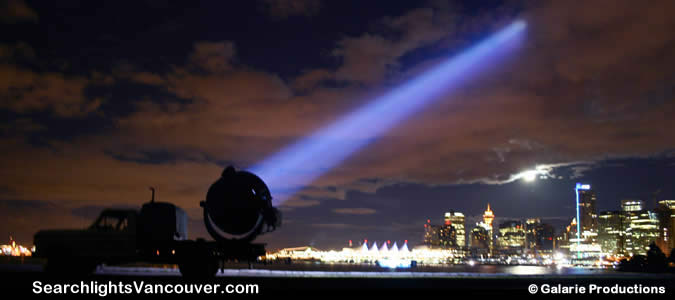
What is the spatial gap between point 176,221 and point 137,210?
1610 millimetres

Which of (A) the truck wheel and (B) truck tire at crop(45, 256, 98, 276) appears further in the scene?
(A) the truck wheel

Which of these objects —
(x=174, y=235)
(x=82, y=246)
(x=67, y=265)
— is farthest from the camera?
(x=174, y=235)

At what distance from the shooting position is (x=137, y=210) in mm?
21328

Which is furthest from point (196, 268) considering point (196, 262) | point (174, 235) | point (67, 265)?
point (67, 265)

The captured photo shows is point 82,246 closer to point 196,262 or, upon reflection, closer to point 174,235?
point 174,235

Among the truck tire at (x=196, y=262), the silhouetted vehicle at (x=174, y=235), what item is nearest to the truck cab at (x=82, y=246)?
the silhouetted vehicle at (x=174, y=235)

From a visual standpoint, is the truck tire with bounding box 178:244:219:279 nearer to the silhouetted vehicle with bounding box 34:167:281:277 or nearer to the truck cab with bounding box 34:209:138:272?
the silhouetted vehicle with bounding box 34:167:281:277

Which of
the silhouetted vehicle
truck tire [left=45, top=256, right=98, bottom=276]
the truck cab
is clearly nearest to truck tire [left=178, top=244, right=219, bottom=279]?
the silhouetted vehicle

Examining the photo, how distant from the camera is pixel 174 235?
2164cm

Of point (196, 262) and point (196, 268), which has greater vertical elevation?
point (196, 262)

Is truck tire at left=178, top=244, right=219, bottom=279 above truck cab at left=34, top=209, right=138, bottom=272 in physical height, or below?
below

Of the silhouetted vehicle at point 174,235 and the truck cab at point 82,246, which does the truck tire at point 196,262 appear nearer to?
the silhouetted vehicle at point 174,235

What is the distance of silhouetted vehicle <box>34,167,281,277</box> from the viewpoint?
20.1 meters

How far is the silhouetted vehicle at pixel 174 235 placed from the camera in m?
20.1
